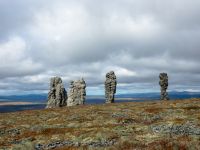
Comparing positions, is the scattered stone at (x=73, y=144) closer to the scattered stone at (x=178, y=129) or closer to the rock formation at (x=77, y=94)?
the scattered stone at (x=178, y=129)

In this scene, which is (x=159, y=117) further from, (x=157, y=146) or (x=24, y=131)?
(x=157, y=146)

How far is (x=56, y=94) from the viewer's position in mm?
122812

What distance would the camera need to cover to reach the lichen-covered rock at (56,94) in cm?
12219

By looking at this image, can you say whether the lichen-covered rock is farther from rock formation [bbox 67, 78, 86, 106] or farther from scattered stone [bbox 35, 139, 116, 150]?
scattered stone [bbox 35, 139, 116, 150]

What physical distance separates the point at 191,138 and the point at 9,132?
32531mm

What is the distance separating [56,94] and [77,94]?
8.04 metres

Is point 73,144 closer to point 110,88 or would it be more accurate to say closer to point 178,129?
point 178,129

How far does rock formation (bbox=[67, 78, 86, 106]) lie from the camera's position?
120125 millimetres

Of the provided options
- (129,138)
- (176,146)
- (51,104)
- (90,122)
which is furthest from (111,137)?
(51,104)

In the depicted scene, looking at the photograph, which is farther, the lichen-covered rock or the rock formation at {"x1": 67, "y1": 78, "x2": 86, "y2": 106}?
the lichen-covered rock

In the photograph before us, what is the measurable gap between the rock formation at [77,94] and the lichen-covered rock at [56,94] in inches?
138

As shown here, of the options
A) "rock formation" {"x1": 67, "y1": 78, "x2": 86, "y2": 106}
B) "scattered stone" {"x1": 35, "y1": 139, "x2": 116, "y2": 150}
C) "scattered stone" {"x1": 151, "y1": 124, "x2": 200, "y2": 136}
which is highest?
"rock formation" {"x1": 67, "y1": 78, "x2": 86, "y2": 106}

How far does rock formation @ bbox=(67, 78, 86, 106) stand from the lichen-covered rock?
138 inches

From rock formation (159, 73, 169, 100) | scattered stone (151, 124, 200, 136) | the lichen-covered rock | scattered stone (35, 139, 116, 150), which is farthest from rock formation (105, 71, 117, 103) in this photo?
scattered stone (35, 139, 116, 150)
